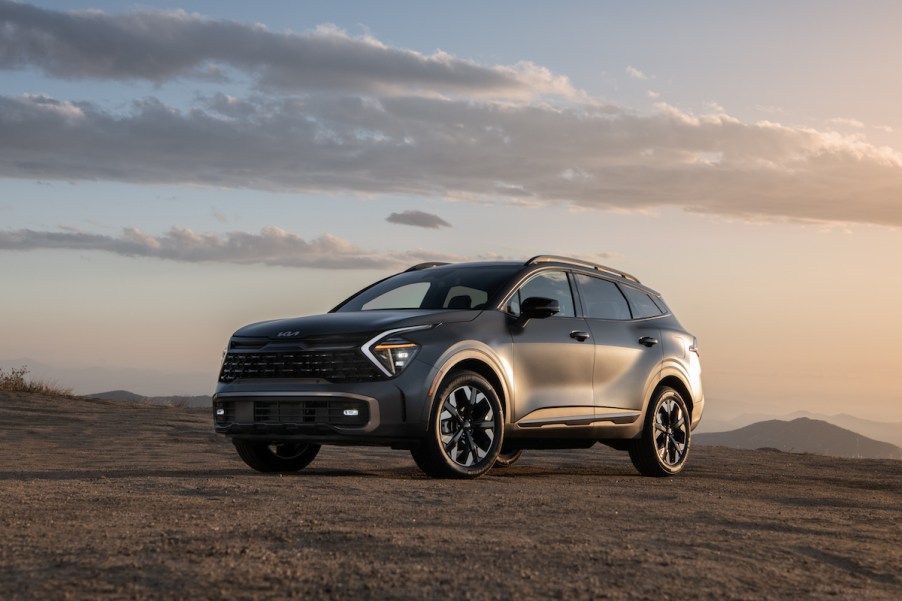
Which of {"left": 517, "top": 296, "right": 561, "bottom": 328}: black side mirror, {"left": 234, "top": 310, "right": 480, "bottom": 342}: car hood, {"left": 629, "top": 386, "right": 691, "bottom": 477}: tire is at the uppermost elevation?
{"left": 517, "top": 296, "right": 561, "bottom": 328}: black side mirror

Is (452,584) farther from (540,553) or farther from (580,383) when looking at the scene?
(580,383)

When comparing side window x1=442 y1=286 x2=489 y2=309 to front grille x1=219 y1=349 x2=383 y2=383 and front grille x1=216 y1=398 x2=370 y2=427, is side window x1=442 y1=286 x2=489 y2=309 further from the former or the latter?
front grille x1=216 y1=398 x2=370 y2=427

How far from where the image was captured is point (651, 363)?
11500 mm

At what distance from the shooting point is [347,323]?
9344 mm

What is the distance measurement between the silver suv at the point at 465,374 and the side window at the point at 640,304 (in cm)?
3

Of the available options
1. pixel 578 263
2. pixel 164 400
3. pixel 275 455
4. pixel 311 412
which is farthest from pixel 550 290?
pixel 164 400

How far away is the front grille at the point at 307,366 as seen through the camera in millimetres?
9125

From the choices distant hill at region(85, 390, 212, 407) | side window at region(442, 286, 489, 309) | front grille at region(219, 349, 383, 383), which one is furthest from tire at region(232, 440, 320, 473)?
distant hill at region(85, 390, 212, 407)

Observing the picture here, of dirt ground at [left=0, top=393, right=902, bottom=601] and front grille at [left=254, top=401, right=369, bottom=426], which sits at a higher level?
front grille at [left=254, top=401, right=369, bottom=426]

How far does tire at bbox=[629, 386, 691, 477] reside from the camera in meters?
11.4

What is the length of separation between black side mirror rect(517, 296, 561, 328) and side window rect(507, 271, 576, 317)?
0.21 m

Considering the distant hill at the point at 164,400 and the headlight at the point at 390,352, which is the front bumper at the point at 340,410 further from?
the distant hill at the point at 164,400

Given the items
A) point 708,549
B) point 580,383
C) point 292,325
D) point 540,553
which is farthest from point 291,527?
point 580,383

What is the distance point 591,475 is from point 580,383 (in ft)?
4.10
